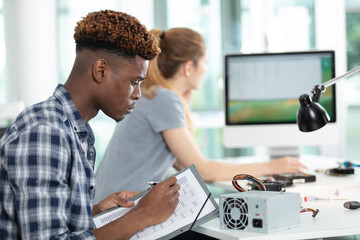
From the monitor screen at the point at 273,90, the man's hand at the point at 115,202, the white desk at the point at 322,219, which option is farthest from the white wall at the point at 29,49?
the man's hand at the point at 115,202

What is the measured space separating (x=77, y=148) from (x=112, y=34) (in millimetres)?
272

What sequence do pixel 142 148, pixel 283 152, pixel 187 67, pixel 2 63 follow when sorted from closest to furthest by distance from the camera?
pixel 142 148 → pixel 187 67 → pixel 283 152 → pixel 2 63

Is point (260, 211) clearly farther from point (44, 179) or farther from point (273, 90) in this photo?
point (273, 90)

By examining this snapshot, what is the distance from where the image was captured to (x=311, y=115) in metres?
1.52

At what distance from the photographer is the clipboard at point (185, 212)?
→ 1.26 metres

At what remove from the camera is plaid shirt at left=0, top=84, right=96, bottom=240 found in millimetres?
1025

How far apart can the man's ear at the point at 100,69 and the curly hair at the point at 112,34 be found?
0.11 feet

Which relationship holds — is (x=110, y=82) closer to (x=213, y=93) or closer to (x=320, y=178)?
(x=320, y=178)

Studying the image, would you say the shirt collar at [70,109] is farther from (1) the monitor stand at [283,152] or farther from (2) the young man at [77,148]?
(1) the monitor stand at [283,152]

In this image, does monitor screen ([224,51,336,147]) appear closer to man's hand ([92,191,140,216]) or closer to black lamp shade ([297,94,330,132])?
black lamp shade ([297,94,330,132])

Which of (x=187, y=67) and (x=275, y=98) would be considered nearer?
(x=187, y=67)

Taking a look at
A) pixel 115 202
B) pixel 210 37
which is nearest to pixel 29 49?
pixel 210 37

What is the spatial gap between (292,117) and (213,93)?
2.55m

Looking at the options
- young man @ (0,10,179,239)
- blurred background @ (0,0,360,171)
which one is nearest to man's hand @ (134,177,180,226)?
young man @ (0,10,179,239)
